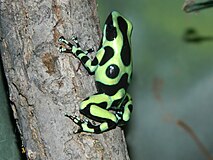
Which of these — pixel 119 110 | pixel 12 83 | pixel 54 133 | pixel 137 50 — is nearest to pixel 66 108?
pixel 54 133

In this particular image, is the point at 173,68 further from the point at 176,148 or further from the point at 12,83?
the point at 12,83

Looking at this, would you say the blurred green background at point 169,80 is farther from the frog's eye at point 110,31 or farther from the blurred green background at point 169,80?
the frog's eye at point 110,31

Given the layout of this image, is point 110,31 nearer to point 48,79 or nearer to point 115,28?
point 115,28

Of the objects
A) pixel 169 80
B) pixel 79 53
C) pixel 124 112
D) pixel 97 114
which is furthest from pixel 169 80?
pixel 79 53

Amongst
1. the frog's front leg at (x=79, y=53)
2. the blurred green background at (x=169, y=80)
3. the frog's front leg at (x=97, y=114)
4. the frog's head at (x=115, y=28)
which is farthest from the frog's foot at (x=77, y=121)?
the blurred green background at (x=169, y=80)

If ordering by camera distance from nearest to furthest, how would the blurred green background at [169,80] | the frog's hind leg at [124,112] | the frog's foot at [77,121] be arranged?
the frog's foot at [77,121] < the frog's hind leg at [124,112] < the blurred green background at [169,80]

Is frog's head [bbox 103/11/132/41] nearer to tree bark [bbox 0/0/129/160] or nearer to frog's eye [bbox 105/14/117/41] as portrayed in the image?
frog's eye [bbox 105/14/117/41]

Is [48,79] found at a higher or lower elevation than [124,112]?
higher
